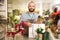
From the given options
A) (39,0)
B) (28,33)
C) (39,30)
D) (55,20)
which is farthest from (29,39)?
(39,0)

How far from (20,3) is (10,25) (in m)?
0.37

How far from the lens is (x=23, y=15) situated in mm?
1852

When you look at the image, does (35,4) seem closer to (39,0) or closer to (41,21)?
(39,0)

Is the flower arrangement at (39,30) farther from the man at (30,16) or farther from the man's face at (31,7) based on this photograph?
the man's face at (31,7)

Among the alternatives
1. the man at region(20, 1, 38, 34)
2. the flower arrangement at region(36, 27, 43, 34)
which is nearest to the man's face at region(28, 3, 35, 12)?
the man at region(20, 1, 38, 34)

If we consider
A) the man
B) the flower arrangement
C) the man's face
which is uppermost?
the man's face

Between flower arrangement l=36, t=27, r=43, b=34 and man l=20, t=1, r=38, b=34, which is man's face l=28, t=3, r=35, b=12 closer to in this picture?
man l=20, t=1, r=38, b=34

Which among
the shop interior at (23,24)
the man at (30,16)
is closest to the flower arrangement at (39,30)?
the shop interior at (23,24)

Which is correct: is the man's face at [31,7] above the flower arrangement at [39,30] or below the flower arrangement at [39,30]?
above

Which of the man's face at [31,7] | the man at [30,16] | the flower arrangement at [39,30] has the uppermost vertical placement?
the man's face at [31,7]

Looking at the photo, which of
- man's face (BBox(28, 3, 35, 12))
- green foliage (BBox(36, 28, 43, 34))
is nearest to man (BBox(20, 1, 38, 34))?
man's face (BBox(28, 3, 35, 12))

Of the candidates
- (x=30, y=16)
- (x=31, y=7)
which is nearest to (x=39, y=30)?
(x=30, y=16)

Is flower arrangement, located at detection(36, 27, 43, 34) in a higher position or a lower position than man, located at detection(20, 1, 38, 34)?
lower

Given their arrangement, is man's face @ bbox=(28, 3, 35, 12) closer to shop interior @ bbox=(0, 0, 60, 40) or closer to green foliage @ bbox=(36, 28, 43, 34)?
shop interior @ bbox=(0, 0, 60, 40)
